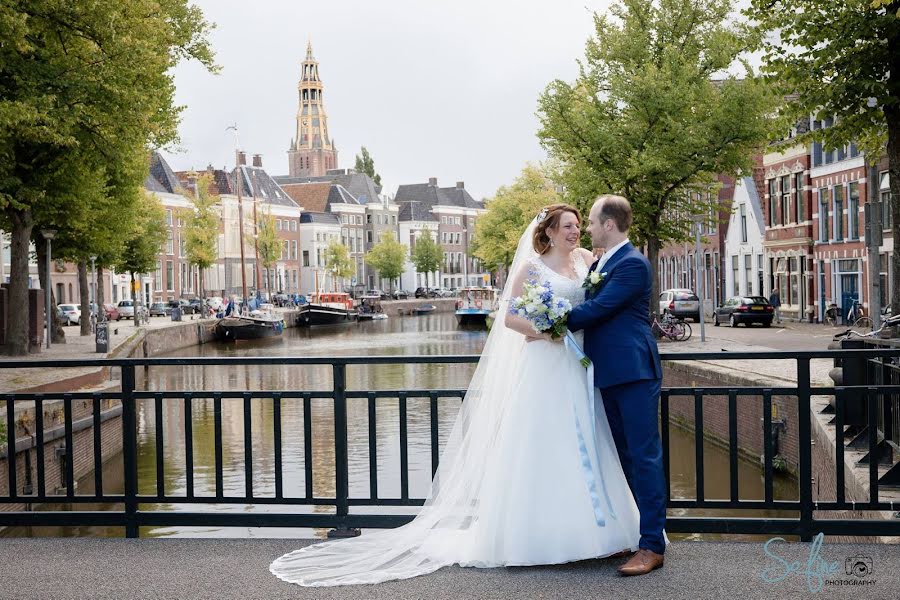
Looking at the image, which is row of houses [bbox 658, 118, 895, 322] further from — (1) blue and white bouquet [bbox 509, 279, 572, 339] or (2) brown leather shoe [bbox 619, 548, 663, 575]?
(2) brown leather shoe [bbox 619, 548, 663, 575]

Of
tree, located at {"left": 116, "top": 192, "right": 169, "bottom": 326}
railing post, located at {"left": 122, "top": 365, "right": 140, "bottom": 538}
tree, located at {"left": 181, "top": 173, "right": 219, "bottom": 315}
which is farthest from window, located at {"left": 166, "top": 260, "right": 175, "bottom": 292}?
railing post, located at {"left": 122, "top": 365, "right": 140, "bottom": 538}

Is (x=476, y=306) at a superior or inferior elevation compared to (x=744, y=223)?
inferior

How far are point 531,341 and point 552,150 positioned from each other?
25.5m

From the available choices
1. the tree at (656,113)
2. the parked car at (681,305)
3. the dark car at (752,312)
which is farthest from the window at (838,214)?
the tree at (656,113)

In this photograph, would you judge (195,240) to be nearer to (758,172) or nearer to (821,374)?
(758,172)

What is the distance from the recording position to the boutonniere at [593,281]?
5426mm

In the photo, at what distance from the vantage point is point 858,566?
5375 millimetres

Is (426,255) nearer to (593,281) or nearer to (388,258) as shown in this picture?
(388,258)

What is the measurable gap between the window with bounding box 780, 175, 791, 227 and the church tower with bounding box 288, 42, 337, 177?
339ft

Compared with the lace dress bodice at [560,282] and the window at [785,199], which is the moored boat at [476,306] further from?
the lace dress bodice at [560,282]

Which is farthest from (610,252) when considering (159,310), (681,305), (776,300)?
(159,310)

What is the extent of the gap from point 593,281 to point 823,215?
116 feet

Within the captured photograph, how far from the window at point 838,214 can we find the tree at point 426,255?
260ft

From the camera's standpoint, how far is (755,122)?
2880cm
